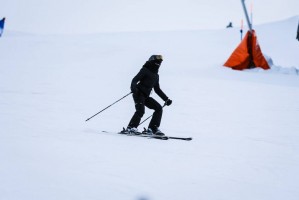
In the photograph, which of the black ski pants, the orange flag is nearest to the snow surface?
the black ski pants

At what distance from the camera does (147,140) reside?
22.2 ft

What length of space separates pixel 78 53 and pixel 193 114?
17910mm

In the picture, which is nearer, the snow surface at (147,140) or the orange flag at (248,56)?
the snow surface at (147,140)

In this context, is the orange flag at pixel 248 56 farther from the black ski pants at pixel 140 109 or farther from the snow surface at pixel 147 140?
the black ski pants at pixel 140 109

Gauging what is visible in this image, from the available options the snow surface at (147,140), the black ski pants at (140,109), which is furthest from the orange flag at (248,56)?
the black ski pants at (140,109)

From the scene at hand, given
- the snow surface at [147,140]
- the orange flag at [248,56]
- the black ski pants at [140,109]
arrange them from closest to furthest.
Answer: the snow surface at [147,140] < the black ski pants at [140,109] < the orange flag at [248,56]

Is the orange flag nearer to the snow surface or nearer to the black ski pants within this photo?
the snow surface

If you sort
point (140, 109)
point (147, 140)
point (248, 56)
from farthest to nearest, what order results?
point (248, 56)
point (140, 109)
point (147, 140)

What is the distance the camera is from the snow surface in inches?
160

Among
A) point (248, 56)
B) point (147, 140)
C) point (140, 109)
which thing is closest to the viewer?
point (147, 140)

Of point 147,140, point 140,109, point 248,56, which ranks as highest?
point 140,109

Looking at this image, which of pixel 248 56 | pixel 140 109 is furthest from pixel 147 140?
pixel 248 56

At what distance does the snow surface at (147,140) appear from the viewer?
13.3 feet

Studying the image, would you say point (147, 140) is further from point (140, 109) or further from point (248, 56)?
point (248, 56)
